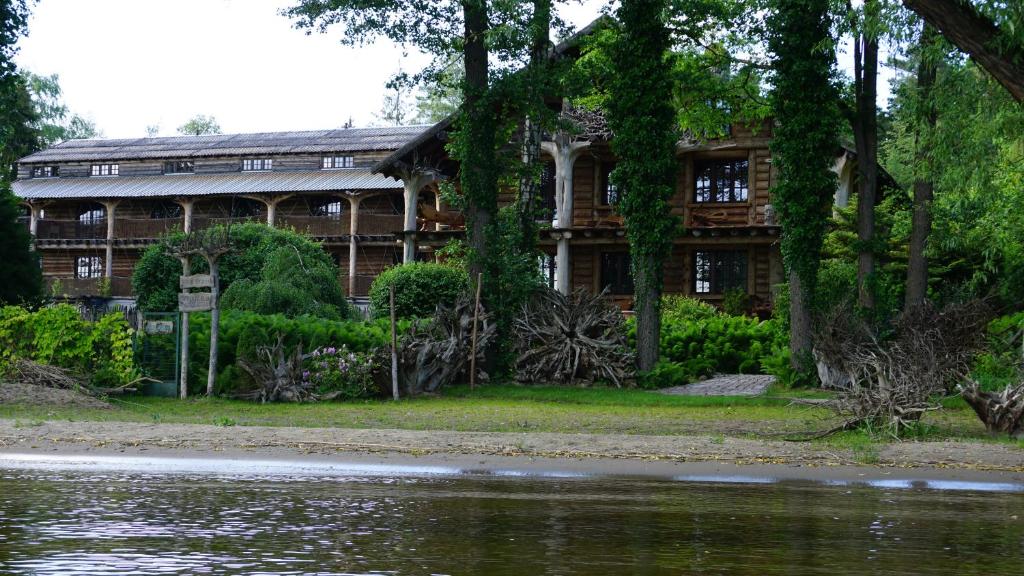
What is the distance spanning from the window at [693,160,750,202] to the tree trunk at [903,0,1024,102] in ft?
81.1

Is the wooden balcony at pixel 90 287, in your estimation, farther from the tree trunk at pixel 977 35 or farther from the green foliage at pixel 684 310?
the tree trunk at pixel 977 35

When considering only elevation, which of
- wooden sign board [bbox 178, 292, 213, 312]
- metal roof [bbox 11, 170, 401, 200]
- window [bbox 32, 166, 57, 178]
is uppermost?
window [bbox 32, 166, 57, 178]

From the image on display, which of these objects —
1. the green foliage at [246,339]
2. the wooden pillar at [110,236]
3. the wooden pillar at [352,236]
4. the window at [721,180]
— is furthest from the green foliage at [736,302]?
the wooden pillar at [110,236]

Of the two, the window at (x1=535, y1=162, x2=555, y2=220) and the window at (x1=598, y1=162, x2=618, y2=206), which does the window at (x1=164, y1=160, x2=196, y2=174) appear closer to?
the window at (x1=535, y1=162, x2=555, y2=220)

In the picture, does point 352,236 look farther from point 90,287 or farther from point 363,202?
point 90,287

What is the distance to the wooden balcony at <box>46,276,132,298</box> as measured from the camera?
164 ft

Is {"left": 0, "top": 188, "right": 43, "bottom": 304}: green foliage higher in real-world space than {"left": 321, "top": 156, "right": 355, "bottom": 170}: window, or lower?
lower

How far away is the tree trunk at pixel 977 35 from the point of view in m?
11.4

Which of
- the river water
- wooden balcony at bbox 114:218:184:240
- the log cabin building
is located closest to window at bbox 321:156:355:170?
the log cabin building

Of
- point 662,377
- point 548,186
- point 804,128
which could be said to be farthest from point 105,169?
point 804,128

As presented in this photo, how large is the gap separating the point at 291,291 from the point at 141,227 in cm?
2632

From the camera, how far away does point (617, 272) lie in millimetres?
38062

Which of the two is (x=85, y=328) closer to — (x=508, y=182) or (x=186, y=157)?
(x=508, y=182)

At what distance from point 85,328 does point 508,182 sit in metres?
10.5
